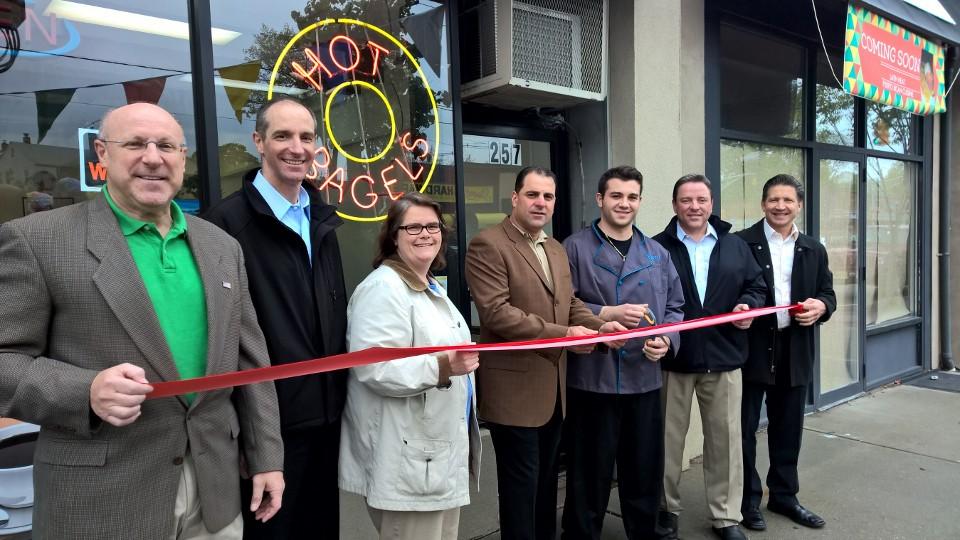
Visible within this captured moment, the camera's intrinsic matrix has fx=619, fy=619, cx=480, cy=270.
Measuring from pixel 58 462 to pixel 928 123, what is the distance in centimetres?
890

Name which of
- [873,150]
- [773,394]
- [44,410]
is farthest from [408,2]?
[873,150]

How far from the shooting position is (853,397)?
21.2 ft

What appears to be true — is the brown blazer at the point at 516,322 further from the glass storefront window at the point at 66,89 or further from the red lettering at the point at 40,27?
the red lettering at the point at 40,27

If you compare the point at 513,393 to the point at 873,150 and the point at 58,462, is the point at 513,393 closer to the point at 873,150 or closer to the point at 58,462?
the point at 58,462

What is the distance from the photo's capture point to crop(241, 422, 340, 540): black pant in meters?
2.16

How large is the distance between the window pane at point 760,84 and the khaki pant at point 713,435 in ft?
8.62

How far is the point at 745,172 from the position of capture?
5.50 m

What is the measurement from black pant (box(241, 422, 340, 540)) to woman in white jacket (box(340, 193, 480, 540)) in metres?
0.08

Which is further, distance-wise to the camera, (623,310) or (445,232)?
(623,310)

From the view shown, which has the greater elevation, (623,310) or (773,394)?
(623,310)

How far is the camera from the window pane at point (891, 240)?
6.92 meters

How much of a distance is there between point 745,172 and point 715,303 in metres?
2.50

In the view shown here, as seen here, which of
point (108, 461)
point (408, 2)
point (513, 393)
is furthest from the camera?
point (408, 2)

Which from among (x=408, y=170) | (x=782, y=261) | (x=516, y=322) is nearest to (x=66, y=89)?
(x=408, y=170)
